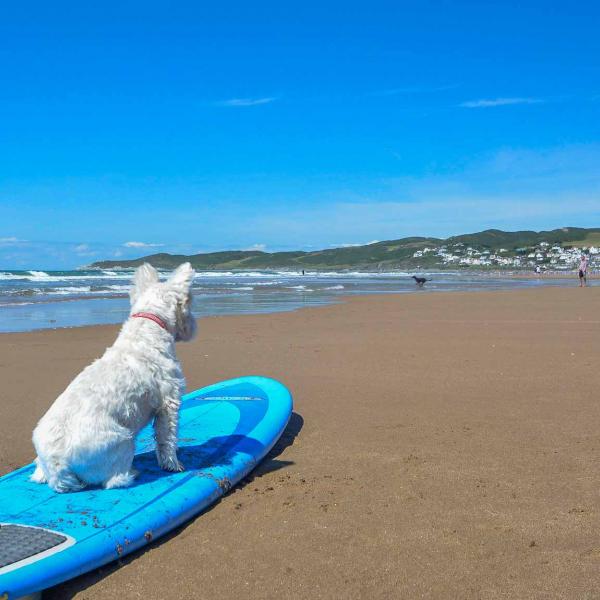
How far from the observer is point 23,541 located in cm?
323

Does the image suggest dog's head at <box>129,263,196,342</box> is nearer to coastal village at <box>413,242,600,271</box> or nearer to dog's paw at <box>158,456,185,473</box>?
dog's paw at <box>158,456,185,473</box>

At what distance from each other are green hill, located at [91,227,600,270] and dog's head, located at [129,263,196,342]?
81152 millimetres

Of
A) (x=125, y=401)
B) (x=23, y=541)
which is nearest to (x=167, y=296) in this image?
(x=125, y=401)

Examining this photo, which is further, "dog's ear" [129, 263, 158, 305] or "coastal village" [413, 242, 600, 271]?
"coastal village" [413, 242, 600, 271]

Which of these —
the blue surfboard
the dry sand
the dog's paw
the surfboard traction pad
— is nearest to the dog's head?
the dog's paw

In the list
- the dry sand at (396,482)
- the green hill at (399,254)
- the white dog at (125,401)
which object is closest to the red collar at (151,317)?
the white dog at (125,401)

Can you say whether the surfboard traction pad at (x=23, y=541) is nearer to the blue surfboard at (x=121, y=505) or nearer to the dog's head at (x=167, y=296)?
the blue surfboard at (x=121, y=505)

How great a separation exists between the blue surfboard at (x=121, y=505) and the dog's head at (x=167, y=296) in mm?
1106

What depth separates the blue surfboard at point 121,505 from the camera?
3.12 m

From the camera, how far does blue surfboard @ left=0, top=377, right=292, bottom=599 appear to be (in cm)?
312

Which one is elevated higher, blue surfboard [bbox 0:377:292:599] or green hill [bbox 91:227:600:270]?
green hill [bbox 91:227:600:270]

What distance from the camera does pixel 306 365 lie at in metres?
9.78

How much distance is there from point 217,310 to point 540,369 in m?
13.3

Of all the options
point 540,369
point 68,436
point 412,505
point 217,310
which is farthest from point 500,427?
point 217,310
